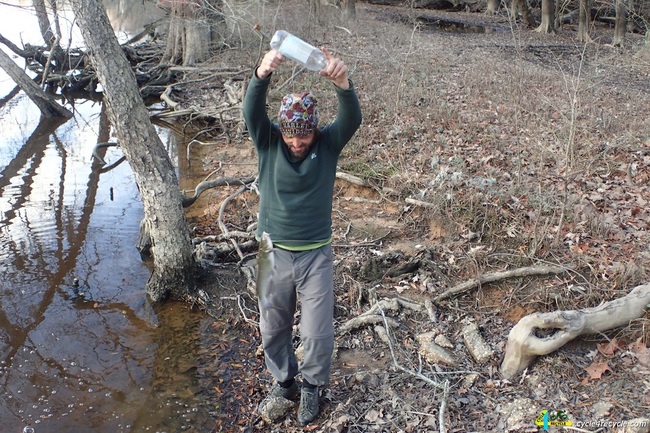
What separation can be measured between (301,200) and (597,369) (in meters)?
2.43

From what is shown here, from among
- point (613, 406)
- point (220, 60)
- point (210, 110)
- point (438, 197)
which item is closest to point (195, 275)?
point (438, 197)

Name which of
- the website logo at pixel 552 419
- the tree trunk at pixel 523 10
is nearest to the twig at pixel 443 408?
the website logo at pixel 552 419

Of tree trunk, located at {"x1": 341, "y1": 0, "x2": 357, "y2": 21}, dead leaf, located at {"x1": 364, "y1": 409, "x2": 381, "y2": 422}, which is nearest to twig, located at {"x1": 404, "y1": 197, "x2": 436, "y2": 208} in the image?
dead leaf, located at {"x1": 364, "y1": 409, "x2": 381, "y2": 422}

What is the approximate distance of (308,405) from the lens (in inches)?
152

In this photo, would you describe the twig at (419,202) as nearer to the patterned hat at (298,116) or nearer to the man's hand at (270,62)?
the patterned hat at (298,116)

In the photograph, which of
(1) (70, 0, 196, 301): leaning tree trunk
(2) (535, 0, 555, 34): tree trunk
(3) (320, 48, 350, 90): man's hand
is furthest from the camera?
(2) (535, 0, 555, 34): tree trunk

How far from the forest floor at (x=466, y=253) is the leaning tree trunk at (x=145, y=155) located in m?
0.51

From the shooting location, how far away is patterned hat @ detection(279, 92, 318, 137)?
3.27 metres

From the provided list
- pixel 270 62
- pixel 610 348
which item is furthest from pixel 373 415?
pixel 270 62

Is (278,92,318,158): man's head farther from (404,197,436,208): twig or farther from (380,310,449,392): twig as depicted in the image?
(404,197,436,208): twig

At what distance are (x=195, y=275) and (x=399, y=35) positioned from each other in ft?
50.4

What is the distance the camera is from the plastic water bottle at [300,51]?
312cm

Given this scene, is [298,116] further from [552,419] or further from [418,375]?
[552,419]

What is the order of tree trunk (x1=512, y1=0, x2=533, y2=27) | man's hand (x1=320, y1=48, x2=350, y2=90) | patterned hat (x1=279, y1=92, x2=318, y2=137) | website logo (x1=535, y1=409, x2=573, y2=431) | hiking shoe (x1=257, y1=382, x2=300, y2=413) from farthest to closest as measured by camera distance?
tree trunk (x1=512, y1=0, x2=533, y2=27)
hiking shoe (x1=257, y1=382, x2=300, y2=413)
website logo (x1=535, y1=409, x2=573, y2=431)
patterned hat (x1=279, y1=92, x2=318, y2=137)
man's hand (x1=320, y1=48, x2=350, y2=90)
